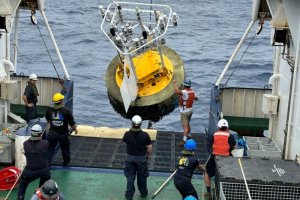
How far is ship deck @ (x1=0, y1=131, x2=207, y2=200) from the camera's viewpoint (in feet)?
36.2

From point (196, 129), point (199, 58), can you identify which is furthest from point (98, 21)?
point (196, 129)

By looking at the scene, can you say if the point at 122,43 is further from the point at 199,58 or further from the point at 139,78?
the point at 199,58

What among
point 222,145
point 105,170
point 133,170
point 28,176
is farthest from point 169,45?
point 28,176

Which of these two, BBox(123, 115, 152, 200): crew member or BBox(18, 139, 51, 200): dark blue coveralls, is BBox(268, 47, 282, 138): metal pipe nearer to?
BBox(123, 115, 152, 200): crew member

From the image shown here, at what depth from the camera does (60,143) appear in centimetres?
1198

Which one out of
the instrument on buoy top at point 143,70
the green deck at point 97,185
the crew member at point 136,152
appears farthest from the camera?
the instrument on buoy top at point 143,70

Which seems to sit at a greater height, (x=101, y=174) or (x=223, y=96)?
(x=223, y=96)

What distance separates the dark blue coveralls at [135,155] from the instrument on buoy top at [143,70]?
4441 mm

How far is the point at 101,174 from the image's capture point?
1191 centimetres

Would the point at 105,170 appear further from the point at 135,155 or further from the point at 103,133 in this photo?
the point at 103,133

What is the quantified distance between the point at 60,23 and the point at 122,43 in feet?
103

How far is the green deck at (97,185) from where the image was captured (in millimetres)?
10891

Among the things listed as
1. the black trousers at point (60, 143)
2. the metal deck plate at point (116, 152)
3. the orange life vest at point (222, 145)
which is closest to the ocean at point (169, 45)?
the metal deck plate at point (116, 152)

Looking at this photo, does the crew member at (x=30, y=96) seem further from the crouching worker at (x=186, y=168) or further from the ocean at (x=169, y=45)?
the crouching worker at (x=186, y=168)
